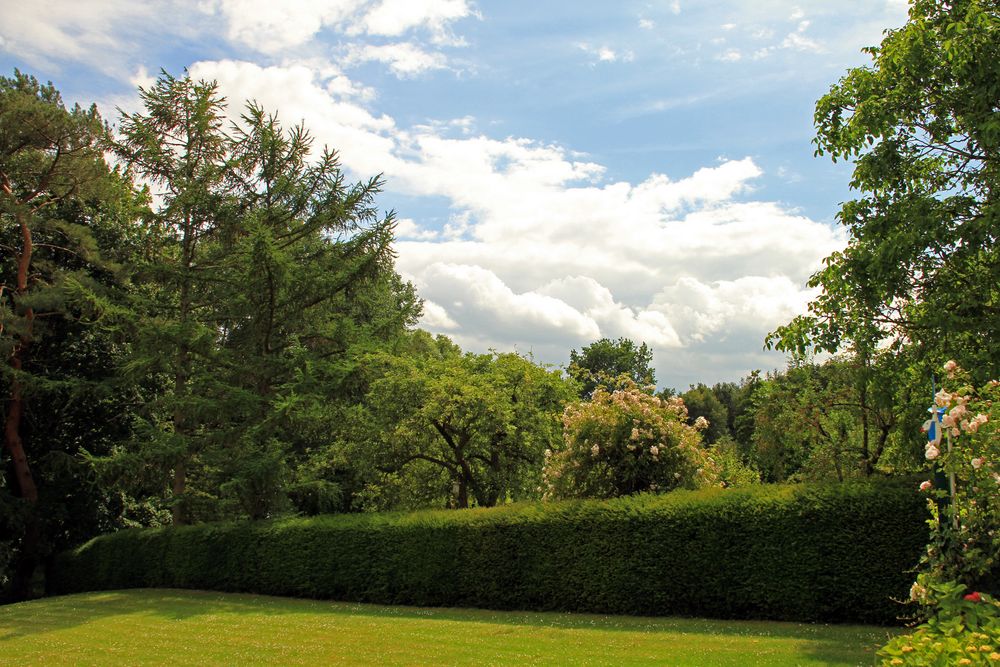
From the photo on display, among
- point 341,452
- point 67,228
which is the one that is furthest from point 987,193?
point 67,228

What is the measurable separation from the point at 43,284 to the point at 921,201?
23869mm

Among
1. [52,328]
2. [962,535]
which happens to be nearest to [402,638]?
[962,535]

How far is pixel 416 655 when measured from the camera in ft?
32.4

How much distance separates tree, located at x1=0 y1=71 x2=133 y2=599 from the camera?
74.8 ft

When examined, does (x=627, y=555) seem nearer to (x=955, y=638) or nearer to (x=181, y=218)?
(x=955, y=638)

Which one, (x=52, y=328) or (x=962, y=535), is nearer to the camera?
(x=962, y=535)

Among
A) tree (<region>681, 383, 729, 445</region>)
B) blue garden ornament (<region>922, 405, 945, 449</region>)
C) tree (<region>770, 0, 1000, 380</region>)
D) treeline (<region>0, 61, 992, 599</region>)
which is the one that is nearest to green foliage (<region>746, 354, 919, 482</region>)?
treeline (<region>0, 61, 992, 599</region>)

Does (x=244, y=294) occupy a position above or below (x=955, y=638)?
above

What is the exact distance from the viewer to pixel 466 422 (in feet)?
61.5

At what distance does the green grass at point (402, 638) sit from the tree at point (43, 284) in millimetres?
9005

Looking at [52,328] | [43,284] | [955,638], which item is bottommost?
[955,638]

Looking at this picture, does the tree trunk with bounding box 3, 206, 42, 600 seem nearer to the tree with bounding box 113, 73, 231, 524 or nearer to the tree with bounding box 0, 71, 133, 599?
the tree with bounding box 0, 71, 133, 599

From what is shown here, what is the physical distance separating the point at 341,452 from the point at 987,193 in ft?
52.3

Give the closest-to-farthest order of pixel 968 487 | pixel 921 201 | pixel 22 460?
pixel 968 487 < pixel 921 201 < pixel 22 460
